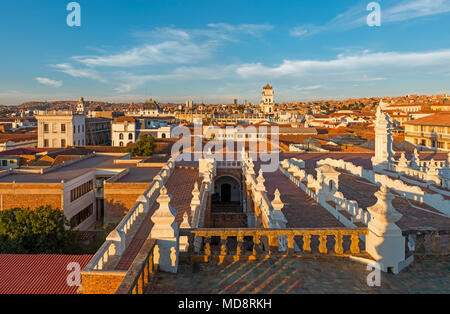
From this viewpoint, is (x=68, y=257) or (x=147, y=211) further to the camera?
(x=147, y=211)

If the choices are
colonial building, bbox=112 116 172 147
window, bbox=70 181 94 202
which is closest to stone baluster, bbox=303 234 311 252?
window, bbox=70 181 94 202

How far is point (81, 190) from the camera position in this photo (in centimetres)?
2692

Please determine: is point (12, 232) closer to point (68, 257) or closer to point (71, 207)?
point (68, 257)

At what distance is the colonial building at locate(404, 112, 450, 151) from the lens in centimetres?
3897

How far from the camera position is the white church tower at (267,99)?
16038 centimetres

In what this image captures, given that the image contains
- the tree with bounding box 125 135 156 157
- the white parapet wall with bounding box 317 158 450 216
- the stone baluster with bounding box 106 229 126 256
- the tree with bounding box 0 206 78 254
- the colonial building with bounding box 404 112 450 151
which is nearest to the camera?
the stone baluster with bounding box 106 229 126 256

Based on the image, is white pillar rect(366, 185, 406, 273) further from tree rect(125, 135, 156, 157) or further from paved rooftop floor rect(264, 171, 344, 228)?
tree rect(125, 135, 156, 157)

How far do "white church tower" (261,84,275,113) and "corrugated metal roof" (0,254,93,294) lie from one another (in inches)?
5958

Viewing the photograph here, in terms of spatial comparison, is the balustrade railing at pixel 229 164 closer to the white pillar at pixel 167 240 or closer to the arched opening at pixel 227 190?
the arched opening at pixel 227 190

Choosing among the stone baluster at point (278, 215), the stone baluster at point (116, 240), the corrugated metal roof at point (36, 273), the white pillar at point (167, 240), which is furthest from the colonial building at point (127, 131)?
the white pillar at point (167, 240)
